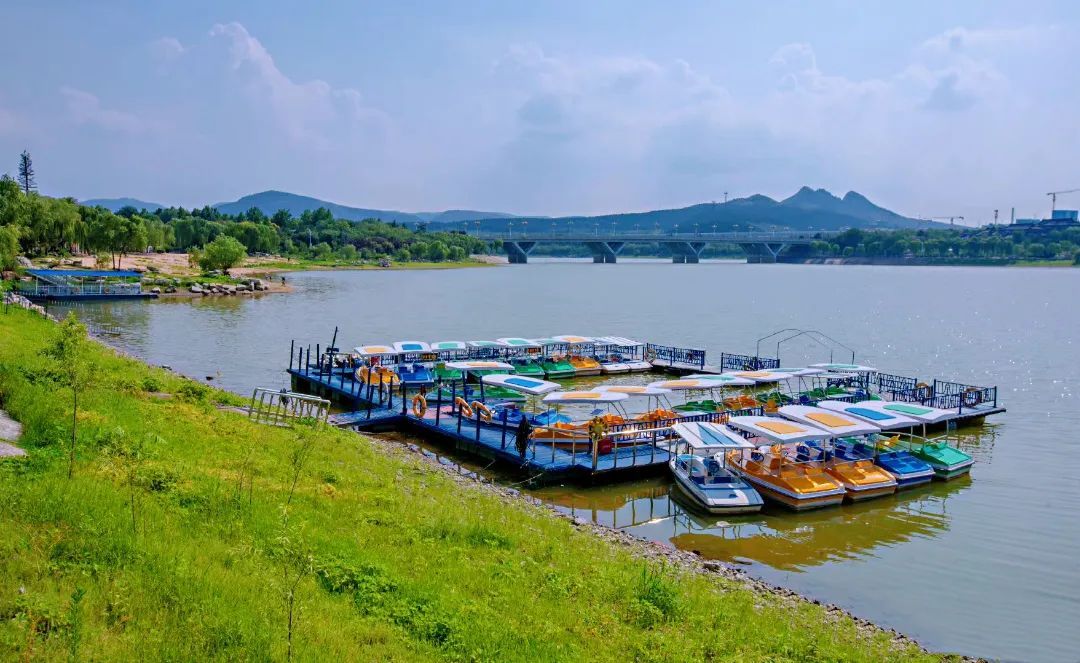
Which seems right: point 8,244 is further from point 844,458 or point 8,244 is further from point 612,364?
point 844,458

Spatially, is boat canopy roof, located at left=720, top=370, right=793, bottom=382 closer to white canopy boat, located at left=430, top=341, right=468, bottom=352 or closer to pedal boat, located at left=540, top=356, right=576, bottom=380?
pedal boat, located at left=540, top=356, right=576, bottom=380

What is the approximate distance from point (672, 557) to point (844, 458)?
10.1m

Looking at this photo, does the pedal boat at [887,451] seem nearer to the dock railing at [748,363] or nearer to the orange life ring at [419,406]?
the orange life ring at [419,406]

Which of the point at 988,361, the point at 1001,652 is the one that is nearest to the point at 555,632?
the point at 1001,652

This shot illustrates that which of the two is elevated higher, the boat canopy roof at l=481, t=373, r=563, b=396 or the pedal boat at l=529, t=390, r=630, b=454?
the boat canopy roof at l=481, t=373, r=563, b=396

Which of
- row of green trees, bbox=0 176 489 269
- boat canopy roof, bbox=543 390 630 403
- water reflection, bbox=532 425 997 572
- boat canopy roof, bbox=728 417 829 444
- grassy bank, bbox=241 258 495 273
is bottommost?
water reflection, bbox=532 425 997 572

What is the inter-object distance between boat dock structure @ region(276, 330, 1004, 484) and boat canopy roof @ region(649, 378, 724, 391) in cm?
5

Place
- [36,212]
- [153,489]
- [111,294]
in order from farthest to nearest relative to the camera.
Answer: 1. [36,212]
2. [111,294]
3. [153,489]

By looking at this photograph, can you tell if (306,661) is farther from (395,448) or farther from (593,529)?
(395,448)

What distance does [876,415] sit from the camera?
80.6 ft

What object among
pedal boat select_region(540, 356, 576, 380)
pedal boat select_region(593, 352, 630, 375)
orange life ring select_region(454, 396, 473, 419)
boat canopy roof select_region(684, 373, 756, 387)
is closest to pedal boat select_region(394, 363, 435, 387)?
orange life ring select_region(454, 396, 473, 419)

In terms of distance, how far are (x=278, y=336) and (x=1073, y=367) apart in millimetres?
58651

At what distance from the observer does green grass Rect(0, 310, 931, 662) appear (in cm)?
830

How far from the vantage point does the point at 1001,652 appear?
13992 mm
